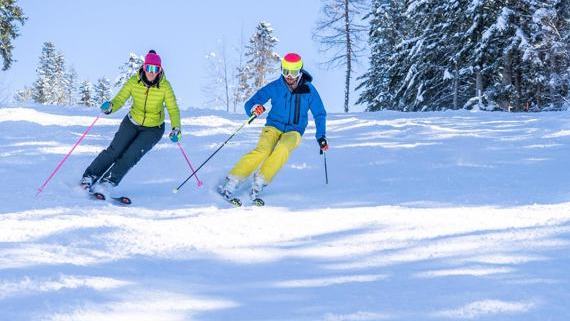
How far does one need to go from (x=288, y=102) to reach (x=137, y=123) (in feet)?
6.23


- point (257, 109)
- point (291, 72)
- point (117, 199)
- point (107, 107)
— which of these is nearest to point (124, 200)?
point (117, 199)

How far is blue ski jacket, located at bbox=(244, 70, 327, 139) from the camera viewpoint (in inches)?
271

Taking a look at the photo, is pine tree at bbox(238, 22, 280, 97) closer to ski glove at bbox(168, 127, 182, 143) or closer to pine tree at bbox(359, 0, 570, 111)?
pine tree at bbox(359, 0, 570, 111)

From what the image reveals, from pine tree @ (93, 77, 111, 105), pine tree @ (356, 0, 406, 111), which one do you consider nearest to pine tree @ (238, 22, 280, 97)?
pine tree @ (356, 0, 406, 111)

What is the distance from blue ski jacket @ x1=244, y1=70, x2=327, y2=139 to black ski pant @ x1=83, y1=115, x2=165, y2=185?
131 centimetres

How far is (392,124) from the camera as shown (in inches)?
466

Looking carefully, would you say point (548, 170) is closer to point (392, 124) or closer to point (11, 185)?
point (392, 124)

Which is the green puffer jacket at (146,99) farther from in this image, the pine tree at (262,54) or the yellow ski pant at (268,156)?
the pine tree at (262,54)

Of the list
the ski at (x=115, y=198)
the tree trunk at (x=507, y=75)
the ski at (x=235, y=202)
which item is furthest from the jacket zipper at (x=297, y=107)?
the tree trunk at (x=507, y=75)

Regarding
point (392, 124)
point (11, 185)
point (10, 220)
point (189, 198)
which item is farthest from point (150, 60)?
point (392, 124)

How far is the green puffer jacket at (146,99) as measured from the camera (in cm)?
689

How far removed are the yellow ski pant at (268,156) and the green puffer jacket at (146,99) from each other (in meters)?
1.11

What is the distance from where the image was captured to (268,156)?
6.67 m

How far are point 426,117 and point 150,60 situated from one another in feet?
27.0
